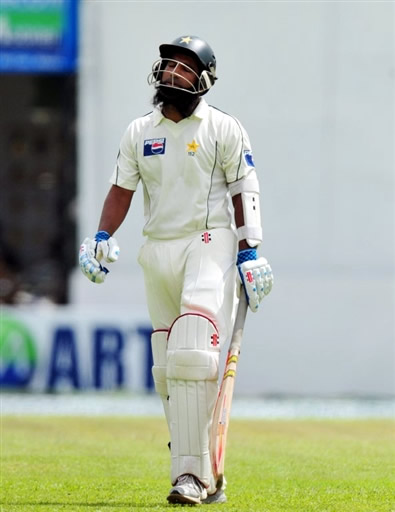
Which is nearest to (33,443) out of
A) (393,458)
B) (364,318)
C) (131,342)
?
(393,458)

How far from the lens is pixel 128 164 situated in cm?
615

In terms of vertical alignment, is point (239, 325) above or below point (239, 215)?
below

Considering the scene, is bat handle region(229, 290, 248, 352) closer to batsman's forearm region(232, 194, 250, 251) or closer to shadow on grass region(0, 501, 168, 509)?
batsman's forearm region(232, 194, 250, 251)

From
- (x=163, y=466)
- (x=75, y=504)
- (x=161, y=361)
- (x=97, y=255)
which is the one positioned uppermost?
(x=97, y=255)

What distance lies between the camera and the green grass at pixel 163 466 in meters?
5.76

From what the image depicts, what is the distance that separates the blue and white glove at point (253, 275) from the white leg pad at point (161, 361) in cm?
42

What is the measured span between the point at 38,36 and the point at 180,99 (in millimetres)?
7869

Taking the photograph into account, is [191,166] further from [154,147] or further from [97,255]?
[97,255]

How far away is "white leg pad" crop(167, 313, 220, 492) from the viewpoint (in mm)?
5750

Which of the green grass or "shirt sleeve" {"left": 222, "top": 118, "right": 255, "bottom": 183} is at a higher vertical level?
"shirt sleeve" {"left": 222, "top": 118, "right": 255, "bottom": 183}

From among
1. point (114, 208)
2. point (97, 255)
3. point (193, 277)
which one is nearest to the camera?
point (193, 277)

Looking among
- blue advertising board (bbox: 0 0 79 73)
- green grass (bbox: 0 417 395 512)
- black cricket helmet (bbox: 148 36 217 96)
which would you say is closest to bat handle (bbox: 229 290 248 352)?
green grass (bbox: 0 417 395 512)

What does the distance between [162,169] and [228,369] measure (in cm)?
93

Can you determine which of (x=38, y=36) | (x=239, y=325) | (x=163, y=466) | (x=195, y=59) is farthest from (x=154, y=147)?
(x=38, y=36)
